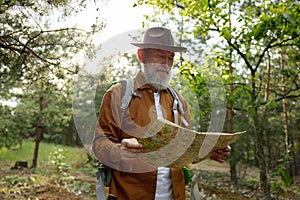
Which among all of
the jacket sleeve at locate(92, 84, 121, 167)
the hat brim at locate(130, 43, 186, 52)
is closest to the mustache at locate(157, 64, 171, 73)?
the hat brim at locate(130, 43, 186, 52)

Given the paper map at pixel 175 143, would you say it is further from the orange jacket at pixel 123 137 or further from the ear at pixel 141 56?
the ear at pixel 141 56

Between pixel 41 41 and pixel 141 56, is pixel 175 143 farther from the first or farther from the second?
pixel 41 41

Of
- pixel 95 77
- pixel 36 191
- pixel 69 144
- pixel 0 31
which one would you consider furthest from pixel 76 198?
pixel 69 144

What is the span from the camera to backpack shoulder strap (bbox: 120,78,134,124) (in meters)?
1.74

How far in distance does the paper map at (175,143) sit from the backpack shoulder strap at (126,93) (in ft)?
0.85

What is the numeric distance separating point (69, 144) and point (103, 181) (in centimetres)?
2458

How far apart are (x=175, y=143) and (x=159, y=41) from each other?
0.73 meters

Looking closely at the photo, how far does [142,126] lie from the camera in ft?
5.76

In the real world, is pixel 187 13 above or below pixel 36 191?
above

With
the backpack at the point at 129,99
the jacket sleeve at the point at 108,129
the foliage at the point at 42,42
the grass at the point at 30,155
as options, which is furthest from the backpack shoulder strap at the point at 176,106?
the grass at the point at 30,155

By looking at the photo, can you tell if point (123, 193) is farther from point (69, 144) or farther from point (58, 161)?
point (69, 144)

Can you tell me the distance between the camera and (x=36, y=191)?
283 inches

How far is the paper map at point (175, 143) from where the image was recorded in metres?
1.37

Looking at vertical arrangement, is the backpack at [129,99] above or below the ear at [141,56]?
below
